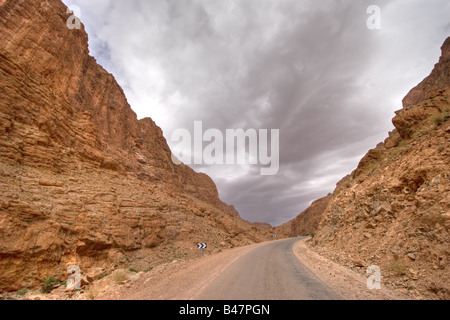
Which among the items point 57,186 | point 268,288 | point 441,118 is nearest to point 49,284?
point 57,186

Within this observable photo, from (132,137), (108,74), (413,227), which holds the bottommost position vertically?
(413,227)

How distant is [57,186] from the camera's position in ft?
52.2

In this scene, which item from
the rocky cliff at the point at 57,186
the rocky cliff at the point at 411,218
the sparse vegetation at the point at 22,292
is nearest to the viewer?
the rocky cliff at the point at 411,218

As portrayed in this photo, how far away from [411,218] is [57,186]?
21.1 metres

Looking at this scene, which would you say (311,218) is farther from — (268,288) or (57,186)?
(268,288)

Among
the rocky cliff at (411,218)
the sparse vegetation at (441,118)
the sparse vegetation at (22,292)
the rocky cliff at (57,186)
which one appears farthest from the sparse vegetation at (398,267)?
the sparse vegetation at (22,292)

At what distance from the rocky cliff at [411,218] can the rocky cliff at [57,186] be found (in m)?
14.2

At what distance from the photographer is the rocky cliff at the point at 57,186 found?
11.7 metres

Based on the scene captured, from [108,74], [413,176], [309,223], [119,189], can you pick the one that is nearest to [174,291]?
[413,176]

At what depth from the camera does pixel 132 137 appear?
167 ft

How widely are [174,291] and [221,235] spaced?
2572 centimetres

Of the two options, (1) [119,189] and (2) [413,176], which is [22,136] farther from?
(2) [413,176]

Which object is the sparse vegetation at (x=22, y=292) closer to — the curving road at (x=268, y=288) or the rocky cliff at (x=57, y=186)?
the rocky cliff at (x=57, y=186)

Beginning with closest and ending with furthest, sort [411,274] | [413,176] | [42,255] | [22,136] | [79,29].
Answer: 1. [411,274]
2. [413,176]
3. [42,255]
4. [22,136]
5. [79,29]
